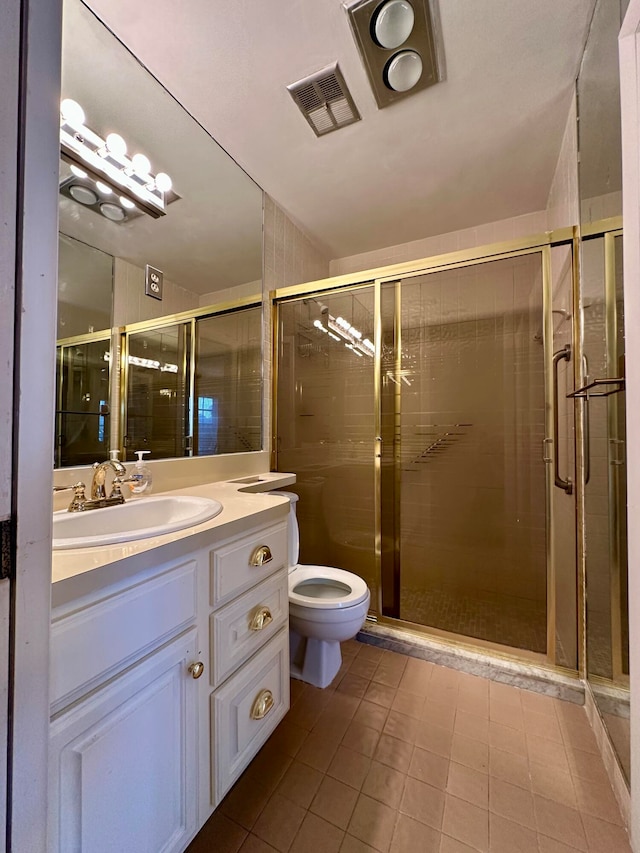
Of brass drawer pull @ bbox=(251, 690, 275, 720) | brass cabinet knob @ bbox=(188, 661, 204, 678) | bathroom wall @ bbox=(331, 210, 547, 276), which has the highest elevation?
bathroom wall @ bbox=(331, 210, 547, 276)

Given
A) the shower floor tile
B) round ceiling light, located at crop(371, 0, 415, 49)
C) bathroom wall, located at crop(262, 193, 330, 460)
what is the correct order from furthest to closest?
bathroom wall, located at crop(262, 193, 330, 460), the shower floor tile, round ceiling light, located at crop(371, 0, 415, 49)

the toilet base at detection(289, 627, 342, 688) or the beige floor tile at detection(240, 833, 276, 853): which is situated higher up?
Result: the toilet base at detection(289, 627, 342, 688)

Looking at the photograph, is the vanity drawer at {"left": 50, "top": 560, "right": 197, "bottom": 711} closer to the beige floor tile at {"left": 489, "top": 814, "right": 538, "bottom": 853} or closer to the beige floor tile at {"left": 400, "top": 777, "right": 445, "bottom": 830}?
the beige floor tile at {"left": 400, "top": 777, "right": 445, "bottom": 830}

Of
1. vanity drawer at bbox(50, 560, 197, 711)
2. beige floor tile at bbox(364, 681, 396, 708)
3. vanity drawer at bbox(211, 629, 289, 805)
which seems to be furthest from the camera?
beige floor tile at bbox(364, 681, 396, 708)

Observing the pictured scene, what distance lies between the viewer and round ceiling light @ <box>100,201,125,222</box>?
1281 millimetres

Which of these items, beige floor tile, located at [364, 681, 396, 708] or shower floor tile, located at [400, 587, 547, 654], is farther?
shower floor tile, located at [400, 587, 547, 654]

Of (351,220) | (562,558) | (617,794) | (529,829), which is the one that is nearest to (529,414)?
(562,558)

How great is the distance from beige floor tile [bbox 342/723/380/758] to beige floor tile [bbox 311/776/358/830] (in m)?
0.14

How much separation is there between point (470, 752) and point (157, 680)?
113 cm

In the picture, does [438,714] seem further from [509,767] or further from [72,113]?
[72,113]

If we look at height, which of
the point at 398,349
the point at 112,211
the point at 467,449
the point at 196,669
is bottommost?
the point at 196,669

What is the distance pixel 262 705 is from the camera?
1.00 m

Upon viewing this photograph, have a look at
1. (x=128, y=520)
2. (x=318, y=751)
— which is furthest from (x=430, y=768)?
(x=128, y=520)

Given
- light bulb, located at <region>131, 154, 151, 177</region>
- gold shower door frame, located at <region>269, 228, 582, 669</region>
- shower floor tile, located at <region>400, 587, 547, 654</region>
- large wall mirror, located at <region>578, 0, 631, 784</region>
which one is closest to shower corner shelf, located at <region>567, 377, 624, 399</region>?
large wall mirror, located at <region>578, 0, 631, 784</region>
